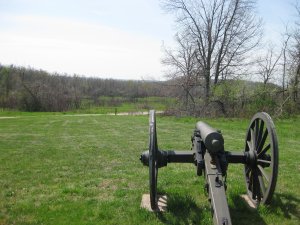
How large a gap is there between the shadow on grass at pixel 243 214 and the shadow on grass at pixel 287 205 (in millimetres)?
331

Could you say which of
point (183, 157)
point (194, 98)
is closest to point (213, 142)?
point (183, 157)

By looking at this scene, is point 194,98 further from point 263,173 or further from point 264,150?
point 263,173

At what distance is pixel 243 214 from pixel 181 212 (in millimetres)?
833

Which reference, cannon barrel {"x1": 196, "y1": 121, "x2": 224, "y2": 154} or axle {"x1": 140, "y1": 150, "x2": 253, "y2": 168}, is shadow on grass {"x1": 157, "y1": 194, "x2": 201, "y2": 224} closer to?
axle {"x1": 140, "y1": 150, "x2": 253, "y2": 168}

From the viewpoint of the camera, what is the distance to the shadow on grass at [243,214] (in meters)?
4.64

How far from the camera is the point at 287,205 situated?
5270mm

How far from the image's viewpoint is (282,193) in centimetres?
588

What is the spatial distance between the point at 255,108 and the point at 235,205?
19.8 metres

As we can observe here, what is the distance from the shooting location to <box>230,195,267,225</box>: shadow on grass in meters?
4.64

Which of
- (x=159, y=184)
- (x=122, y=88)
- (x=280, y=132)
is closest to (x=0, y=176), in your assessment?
(x=159, y=184)

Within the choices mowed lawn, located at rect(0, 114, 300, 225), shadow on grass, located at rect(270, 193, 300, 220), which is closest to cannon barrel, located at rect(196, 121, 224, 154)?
mowed lawn, located at rect(0, 114, 300, 225)

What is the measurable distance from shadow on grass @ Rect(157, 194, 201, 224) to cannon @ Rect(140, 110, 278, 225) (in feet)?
0.73

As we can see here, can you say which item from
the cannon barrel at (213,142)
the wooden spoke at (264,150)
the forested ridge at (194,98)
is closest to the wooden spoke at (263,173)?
the wooden spoke at (264,150)

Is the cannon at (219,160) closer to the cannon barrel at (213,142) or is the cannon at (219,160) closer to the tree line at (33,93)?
the cannon barrel at (213,142)
